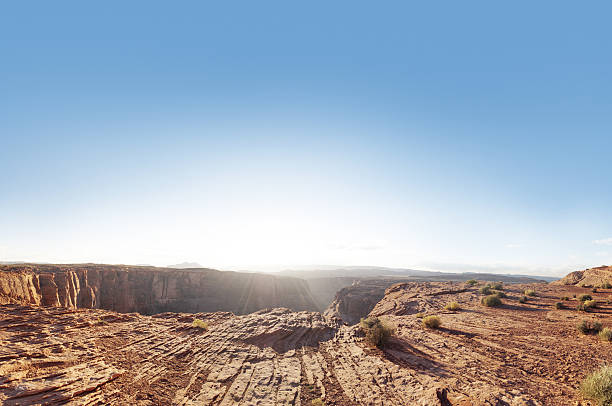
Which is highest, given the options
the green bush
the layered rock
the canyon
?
the green bush

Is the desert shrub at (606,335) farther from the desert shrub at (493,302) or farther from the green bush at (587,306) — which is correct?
the desert shrub at (493,302)

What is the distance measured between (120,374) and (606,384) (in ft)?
48.5

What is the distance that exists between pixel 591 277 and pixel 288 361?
37549 millimetres

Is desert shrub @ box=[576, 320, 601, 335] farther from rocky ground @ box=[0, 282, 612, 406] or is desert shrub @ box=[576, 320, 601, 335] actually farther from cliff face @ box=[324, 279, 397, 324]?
cliff face @ box=[324, 279, 397, 324]

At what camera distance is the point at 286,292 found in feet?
242

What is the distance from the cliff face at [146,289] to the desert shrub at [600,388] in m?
29.2

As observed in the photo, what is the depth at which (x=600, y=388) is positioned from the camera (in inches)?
263

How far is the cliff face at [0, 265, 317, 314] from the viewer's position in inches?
944

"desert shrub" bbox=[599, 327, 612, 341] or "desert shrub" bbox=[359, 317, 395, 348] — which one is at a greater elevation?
"desert shrub" bbox=[599, 327, 612, 341]

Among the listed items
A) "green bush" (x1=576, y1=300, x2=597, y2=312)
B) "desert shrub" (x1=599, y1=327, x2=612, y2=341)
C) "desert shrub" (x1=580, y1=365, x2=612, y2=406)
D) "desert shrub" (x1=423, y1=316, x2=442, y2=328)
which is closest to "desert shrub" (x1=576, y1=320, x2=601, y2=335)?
"desert shrub" (x1=599, y1=327, x2=612, y2=341)

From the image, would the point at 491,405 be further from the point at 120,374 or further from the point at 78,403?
the point at 120,374

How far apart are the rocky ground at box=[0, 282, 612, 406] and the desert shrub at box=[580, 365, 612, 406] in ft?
1.23

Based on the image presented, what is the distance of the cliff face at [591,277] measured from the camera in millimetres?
26794

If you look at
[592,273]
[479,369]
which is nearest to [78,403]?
[479,369]
